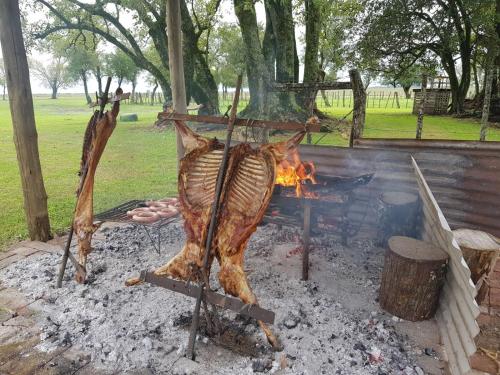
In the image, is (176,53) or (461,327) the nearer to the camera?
(461,327)

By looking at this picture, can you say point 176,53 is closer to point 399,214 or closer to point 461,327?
point 399,214

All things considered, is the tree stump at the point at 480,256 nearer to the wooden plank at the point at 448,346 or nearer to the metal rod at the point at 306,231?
the wooden plank at the point at 448,346

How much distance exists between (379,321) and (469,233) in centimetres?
166

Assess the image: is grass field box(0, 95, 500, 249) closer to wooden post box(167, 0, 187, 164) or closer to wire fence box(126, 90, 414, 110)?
wooden post box(167, 0, 187, 164)

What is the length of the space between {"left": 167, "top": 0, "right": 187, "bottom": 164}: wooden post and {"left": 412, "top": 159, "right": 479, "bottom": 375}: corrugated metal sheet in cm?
408

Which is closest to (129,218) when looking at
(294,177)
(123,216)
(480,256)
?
(123,216)

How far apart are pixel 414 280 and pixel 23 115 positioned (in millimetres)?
5284

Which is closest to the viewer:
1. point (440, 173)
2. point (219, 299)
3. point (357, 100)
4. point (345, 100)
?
point (219, 299)

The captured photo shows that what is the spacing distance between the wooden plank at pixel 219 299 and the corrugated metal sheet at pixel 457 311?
1435mm

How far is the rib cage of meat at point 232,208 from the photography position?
9.23 feet

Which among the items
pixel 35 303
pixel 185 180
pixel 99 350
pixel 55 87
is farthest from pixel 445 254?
pixel 55 87

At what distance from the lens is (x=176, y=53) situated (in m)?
5.54

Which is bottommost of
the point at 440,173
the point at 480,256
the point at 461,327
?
the point at 461,327

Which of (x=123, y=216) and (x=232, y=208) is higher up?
(x=232, y=208)
